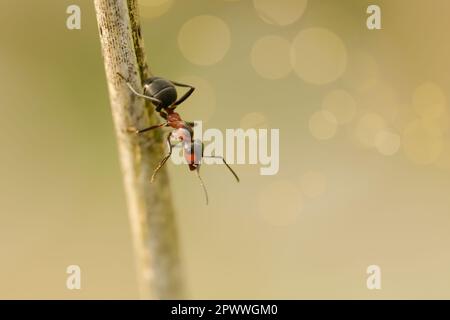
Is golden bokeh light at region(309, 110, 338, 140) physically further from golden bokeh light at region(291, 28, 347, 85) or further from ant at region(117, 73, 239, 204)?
ant at region(117, 73, 239, 204)

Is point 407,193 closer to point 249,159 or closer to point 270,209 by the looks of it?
point 270,209

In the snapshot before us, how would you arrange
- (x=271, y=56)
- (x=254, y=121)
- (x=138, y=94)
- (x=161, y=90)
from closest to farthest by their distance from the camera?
1. (x=138, y=94)
2. (x=161, y=90)
3. (x=254, y=121)
4. (x=271, y=56)

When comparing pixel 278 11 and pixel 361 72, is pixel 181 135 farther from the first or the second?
pixel 361 72

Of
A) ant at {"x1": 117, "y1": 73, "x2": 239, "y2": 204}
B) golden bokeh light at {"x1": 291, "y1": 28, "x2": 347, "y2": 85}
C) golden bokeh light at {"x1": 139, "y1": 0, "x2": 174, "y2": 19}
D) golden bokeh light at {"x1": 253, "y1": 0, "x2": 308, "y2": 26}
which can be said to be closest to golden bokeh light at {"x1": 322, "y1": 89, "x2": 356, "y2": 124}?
golden bokeh light at {"x1": 291, "y1": 28, "x2": 347, "y2": 85}

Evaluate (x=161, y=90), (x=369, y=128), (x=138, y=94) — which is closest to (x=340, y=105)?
(x=369, y=128)

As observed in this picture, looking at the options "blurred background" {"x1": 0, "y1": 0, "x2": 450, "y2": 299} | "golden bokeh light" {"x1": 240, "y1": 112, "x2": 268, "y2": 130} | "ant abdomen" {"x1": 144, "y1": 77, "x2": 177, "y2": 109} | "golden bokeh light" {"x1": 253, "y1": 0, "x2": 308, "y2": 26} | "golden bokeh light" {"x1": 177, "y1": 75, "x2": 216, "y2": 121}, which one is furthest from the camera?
"golden bokeh light" {"x1": 253, "y1": 0, "x2": 308, "y2": 26}
